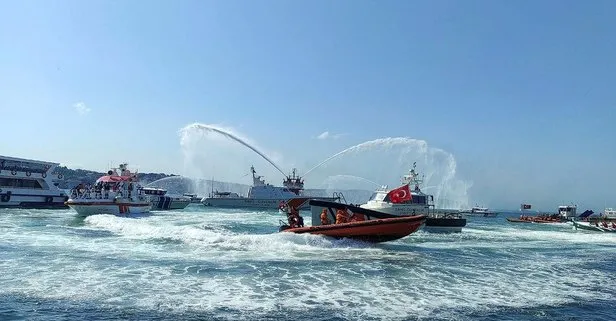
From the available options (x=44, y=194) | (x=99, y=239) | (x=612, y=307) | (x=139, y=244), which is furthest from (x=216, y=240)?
(x=44, y=194)

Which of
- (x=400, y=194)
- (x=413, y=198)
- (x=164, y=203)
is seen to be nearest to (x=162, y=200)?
(x=164, y=203)

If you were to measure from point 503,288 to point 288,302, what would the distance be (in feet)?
21.6

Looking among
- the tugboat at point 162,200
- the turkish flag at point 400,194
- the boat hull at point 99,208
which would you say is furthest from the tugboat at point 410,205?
the tugboat at point 162,200

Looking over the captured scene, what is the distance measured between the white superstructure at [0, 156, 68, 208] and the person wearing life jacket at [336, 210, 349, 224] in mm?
53819

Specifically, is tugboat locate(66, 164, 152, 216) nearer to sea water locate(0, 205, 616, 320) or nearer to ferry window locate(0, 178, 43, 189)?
ferry window locate(0, 178, 43, 189)

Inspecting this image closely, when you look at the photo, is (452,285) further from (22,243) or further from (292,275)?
(22,243)

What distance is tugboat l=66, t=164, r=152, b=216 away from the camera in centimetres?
4594

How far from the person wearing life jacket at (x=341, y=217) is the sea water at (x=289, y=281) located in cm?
130

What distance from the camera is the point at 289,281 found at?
1384 cm

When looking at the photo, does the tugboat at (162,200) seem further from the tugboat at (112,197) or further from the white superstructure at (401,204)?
the white superstructure at (401,204)

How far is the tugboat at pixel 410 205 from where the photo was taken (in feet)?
119

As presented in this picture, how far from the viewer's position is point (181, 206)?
81.9 m

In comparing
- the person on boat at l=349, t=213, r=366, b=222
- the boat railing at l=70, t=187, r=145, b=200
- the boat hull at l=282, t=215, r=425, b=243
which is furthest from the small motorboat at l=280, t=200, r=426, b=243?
the boat railing at l=70, t=187, r=145, b=200

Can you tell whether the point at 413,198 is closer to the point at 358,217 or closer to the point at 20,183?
the point at 358,217
